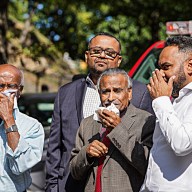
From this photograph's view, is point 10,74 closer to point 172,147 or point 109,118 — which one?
point 109,118

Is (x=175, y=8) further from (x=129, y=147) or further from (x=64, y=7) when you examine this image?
(x=129, y=147)

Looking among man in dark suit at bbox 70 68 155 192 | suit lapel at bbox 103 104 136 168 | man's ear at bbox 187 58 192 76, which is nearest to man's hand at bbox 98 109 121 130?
man in dark suit at bbox 70 68 155 192

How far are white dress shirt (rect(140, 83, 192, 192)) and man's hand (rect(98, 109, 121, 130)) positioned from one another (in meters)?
0.32

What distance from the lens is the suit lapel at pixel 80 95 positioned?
461 centimetres

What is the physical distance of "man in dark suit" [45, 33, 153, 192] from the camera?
4.57 meters

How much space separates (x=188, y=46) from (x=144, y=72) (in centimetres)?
345

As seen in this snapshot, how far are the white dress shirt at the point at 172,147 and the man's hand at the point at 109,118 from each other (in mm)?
315

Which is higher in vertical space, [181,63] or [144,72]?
[181,63]

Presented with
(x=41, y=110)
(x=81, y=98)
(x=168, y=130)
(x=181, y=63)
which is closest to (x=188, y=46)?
(x=181, y=63)

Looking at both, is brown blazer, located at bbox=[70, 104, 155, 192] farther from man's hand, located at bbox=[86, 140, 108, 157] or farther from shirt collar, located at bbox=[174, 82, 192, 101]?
shirt collar, located at bbox=[174, 82, 192, 101]

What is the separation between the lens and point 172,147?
339 cm

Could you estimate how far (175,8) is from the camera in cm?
1695

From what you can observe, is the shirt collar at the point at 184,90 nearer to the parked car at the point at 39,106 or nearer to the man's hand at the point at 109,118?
the man's hand at the point at 109,118

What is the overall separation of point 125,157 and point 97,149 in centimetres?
19
